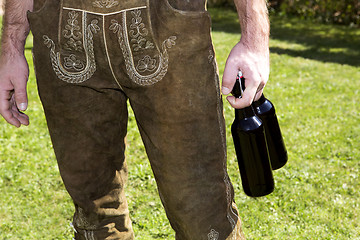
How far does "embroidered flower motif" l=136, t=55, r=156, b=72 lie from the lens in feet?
6.09

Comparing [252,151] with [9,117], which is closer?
[252,151]

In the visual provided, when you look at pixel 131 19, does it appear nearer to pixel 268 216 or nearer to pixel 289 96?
pixel 268 216

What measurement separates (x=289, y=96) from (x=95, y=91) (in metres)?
5.07

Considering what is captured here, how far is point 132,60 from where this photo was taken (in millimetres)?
1865

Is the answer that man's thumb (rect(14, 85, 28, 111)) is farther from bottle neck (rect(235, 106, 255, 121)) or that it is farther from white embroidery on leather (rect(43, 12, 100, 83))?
bottle neck (rect(235, 106, 255, 121))

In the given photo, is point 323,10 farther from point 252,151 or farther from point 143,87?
point 143,87

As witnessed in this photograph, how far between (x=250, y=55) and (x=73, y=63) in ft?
2.53

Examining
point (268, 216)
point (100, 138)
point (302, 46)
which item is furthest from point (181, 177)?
point (302, 46)

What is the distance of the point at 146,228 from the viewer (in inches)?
144

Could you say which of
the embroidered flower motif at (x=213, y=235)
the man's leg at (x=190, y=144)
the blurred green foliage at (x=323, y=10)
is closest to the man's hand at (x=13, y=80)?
the man's leg at (x=190, y=144)

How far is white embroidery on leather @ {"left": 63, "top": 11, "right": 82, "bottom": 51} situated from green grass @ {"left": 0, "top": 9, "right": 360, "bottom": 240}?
80.0 inches

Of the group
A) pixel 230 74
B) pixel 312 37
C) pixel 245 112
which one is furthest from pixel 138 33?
pixel 312 37

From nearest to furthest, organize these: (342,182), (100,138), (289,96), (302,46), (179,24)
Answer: (179,24)
(100,138)
(342,182)
(289,96)
(302,46)

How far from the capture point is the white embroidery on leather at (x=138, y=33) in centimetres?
180
